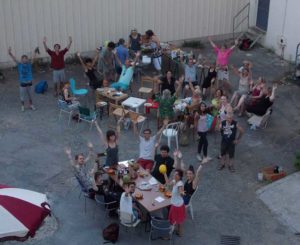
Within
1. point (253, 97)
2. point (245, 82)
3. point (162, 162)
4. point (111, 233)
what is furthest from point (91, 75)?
point (111, 233)

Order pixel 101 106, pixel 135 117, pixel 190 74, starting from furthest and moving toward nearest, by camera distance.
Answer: pixel 190 74
pixel 101 106
pixel 135 117

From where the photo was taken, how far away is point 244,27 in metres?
23.0

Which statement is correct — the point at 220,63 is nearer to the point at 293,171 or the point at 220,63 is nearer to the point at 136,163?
the point at 293,171

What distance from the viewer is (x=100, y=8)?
1997cm

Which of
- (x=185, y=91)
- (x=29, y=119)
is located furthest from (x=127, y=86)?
(x=29, y=119)

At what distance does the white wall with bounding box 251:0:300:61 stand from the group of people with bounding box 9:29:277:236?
12.1ft

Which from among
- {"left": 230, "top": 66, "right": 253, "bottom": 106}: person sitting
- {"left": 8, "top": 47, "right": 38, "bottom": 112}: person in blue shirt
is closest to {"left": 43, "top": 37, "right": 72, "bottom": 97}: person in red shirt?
{"left": 8, "top": 47, "right": 38, "bottom": 112}: person in blue shirt

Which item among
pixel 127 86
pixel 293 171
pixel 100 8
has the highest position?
pixel 100 8

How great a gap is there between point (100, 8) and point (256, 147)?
27.9ft

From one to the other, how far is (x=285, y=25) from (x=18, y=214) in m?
15.1

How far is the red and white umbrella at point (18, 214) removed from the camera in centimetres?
793

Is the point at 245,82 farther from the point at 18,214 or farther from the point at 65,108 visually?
the point at 18,214

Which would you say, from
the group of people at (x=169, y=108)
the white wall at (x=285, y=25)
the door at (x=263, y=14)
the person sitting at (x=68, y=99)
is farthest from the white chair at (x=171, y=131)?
the door at (x=263, y=14)

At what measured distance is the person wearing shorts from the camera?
13078 millimetres
